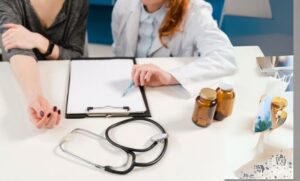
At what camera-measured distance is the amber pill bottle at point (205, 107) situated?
34.4 inches

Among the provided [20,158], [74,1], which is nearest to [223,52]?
[74,1]

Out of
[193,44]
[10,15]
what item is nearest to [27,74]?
[10,15]

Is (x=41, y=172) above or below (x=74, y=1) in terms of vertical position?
below

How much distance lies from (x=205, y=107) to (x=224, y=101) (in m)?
0.07

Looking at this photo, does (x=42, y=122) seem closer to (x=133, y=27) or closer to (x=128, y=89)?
(x=128, y=89)

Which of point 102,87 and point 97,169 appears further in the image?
point 102,87

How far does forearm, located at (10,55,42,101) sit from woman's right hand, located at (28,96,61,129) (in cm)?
5

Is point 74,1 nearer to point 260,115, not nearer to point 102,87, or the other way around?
point 102,87

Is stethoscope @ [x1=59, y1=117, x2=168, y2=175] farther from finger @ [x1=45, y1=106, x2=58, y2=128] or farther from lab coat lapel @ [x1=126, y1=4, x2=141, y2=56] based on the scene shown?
lab coat lapel @ [x1=126, y1=4, x2=141, y2=56]

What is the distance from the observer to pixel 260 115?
880mm

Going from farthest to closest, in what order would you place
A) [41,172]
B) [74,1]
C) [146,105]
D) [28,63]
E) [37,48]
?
[74,1] < [37,48] < [28,63] < [146,105] < [41,172]

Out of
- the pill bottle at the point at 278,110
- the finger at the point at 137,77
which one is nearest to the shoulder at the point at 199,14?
the finger at the point at 137,77

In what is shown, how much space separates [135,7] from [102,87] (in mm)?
442

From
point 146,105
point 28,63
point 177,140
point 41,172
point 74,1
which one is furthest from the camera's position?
point 74,1
